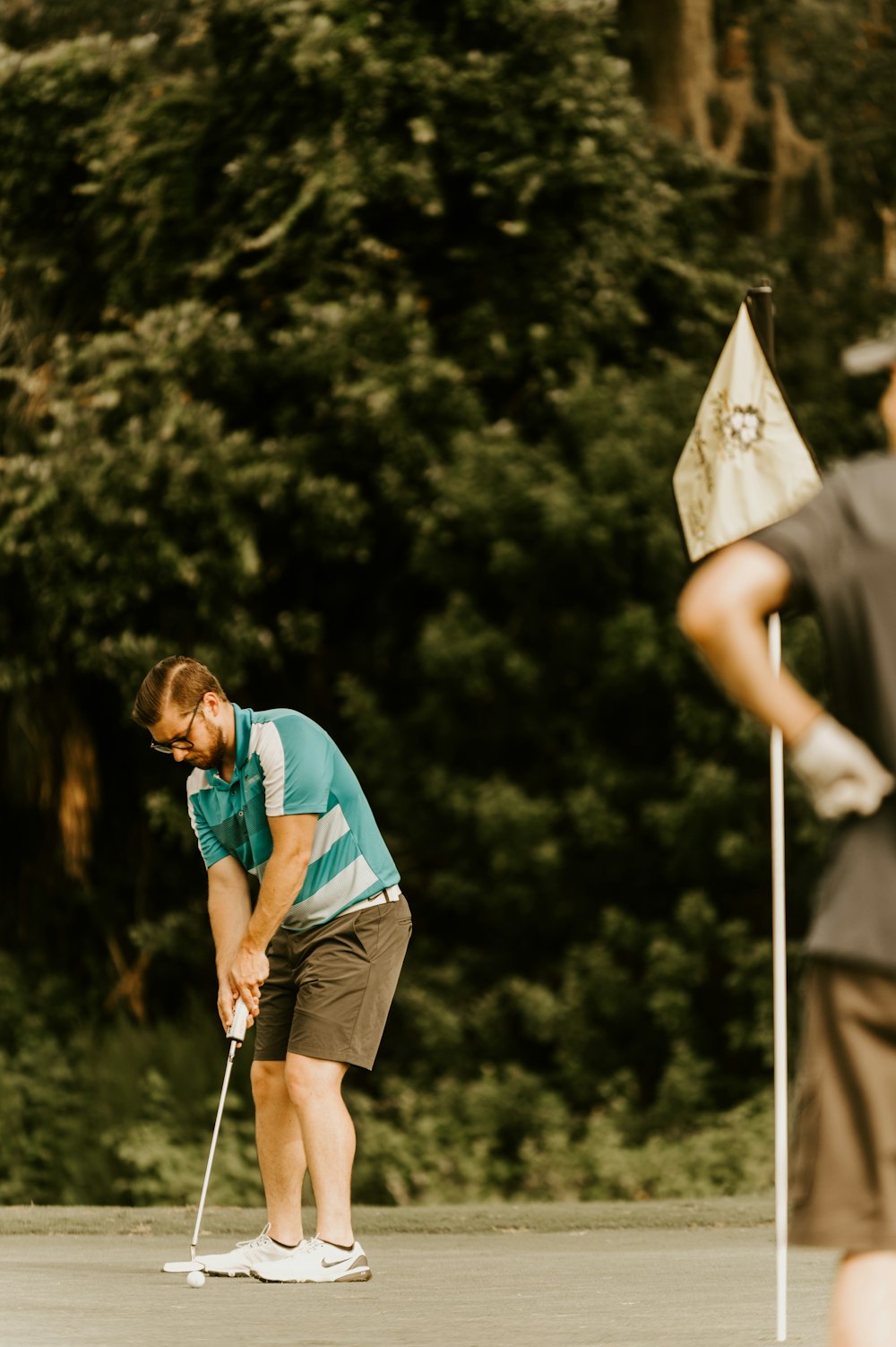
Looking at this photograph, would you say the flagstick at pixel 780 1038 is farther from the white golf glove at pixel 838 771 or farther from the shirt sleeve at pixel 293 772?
the white golf glove at pixel 838 771

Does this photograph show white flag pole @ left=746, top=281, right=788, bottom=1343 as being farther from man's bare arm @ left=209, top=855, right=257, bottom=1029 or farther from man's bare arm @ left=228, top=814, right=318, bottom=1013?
man's bare arm @ left=209, top=855, right=257, bottom=1029

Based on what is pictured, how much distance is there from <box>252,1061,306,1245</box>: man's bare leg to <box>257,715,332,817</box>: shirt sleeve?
2.73 feet

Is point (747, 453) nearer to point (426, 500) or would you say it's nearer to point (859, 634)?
point (859, 634)

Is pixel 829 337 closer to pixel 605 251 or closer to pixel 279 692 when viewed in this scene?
pixel 605 251

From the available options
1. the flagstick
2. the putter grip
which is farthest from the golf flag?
the putter grip

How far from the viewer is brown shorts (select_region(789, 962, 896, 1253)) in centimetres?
328

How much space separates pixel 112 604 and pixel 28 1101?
3922 millimetres

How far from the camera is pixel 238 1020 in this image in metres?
6.45

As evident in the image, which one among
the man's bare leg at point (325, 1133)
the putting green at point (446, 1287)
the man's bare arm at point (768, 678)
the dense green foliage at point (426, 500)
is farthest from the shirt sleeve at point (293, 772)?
the dense green foliage at point (426, 500)

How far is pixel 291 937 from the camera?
21.9 ft

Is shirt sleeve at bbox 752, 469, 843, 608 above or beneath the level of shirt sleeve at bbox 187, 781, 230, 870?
above

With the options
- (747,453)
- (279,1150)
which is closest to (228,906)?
(279,1150)

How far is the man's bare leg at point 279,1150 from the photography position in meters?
6.59

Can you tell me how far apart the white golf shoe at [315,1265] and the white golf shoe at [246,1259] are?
8 cm
